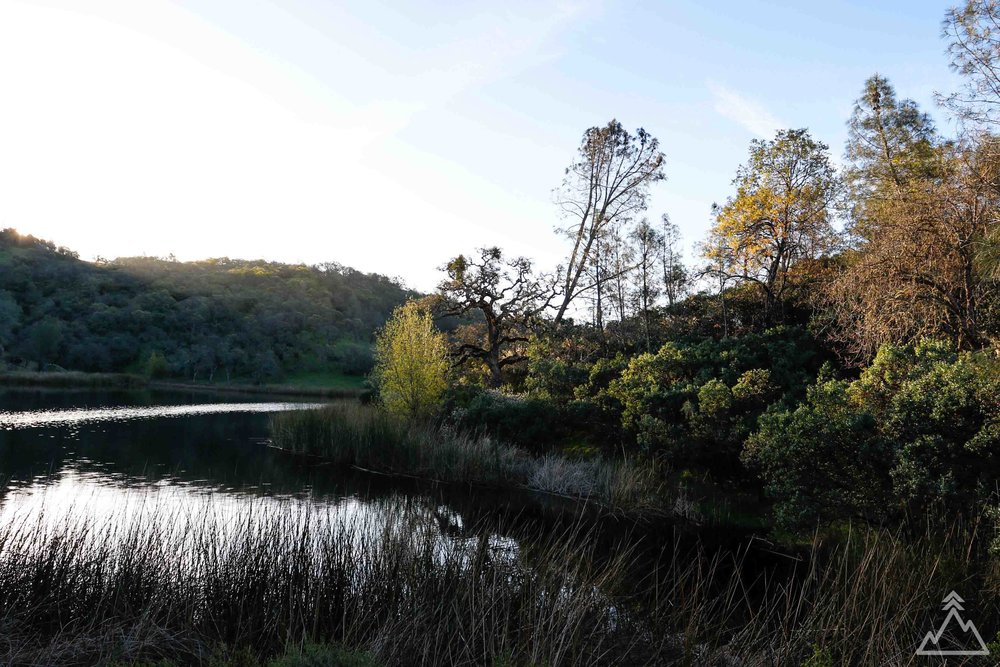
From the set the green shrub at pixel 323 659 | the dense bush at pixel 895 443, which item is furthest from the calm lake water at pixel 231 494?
the green shrub at pixel 323 659

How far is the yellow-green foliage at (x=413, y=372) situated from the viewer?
23.5 m

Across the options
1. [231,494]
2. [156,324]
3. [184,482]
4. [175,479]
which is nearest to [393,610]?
[231,494]

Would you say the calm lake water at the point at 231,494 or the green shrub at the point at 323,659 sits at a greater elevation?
the green shrub at the point at 323,659

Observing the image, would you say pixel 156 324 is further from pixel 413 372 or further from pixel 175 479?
pixel 175 479

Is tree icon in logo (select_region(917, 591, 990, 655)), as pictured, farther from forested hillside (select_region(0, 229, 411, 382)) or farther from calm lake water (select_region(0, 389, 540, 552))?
forested hillside (select_region(0, 229, 411, 382))

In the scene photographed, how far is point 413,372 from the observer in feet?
77.6

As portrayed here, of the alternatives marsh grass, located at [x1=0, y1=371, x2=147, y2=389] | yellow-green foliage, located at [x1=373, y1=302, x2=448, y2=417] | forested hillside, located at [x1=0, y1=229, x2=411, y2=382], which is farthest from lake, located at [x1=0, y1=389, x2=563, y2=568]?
forested hillside, located at [x1=0, y1=229, x2=411, y2=382]

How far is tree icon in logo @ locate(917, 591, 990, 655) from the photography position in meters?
5.42

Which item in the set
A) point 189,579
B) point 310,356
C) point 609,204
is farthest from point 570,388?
point 310,356

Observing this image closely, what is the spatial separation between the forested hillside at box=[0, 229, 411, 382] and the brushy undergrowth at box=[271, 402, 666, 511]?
175 ft

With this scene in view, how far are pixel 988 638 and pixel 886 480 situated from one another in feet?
15.2

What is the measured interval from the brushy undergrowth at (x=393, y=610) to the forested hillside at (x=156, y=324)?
67433 mm

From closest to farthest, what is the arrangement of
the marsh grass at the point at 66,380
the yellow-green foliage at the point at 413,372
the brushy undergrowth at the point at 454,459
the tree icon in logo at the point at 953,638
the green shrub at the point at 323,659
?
the green shrub at the point at 323,659 < the tree icon in logo at the point at 953,638 < the brushy undergrowth at the point at 454,459 < the yellow-green foliage at the point at 413,372 < the marsh grass at the point at 66,380

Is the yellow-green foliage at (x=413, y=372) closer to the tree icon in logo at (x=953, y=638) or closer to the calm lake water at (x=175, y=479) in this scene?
the calm lake water at (x=175, y=479)
